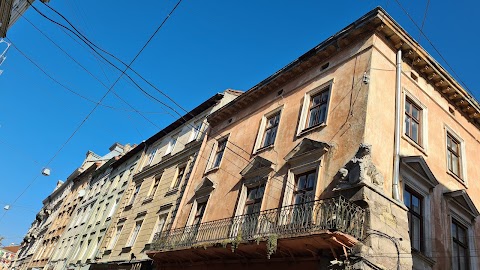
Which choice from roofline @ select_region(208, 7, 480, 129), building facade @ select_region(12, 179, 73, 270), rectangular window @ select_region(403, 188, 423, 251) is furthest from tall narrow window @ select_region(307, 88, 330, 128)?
building facade @ select_region(12, 179, 73, 270)

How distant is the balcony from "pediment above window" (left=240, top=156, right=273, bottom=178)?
5.71 ft

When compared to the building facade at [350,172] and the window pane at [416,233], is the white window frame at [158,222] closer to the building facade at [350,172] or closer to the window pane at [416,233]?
the building facade at [350,172]

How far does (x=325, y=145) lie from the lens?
35.7ft

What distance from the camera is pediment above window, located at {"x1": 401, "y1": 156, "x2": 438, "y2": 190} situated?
412 inches

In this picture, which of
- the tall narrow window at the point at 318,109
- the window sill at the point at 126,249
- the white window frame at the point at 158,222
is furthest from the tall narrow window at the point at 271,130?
the window sill at the point at 126,249

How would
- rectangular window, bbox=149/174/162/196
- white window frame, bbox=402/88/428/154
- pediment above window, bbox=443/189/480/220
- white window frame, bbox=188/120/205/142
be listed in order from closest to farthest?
1. white window frame, bbox=402/88/428/154
2. pediment above window, bbox=443/189/480/220
3. white window frame, bbox=188/120/205/142
4. rectangular window, bbox=149/174/162/196

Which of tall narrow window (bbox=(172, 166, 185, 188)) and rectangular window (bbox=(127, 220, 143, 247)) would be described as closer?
tall narrow window (bbox=(172, 166, 185, 188))

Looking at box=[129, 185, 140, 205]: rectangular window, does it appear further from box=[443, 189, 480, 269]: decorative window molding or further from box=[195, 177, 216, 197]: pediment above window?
box=[443, 189, 480, 269]: decorative window molding

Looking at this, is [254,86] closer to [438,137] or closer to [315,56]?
[315,56]

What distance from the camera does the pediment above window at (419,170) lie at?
10469 mm

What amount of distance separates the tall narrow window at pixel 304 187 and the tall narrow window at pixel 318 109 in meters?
1.93

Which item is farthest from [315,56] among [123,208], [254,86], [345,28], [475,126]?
[123,208]

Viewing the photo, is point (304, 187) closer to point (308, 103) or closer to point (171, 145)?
point (308, 103)

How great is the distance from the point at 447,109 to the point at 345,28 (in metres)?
5.33
